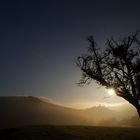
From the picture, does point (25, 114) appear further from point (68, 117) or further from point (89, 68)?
point (89, 68)

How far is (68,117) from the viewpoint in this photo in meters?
162

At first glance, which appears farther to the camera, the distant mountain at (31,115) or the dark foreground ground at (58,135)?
the distant mountain at (31,115)

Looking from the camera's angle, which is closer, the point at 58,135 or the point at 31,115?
the point at 58,135

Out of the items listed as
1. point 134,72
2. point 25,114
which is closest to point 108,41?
point 134,72

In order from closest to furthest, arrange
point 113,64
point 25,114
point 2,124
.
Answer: point 113,64, point 2,124, point 25,114

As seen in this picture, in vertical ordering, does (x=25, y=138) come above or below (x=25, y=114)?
below

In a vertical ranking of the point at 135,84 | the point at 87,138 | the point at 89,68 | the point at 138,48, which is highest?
the point at 138,48

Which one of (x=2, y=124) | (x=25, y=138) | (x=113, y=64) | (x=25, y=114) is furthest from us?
(x=25, y=114)

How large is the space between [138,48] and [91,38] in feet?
16.9

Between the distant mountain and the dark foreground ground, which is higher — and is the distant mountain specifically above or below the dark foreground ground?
above

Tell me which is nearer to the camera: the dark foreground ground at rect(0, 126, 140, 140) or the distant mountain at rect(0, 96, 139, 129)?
the dark foreground ground at rect(0, 126, 140, 140)

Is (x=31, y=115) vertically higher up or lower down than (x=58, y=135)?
higher up

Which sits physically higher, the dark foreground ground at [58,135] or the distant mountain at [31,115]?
the distant mountain at [31,115]

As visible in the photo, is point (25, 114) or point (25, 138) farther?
point (25, 114)
